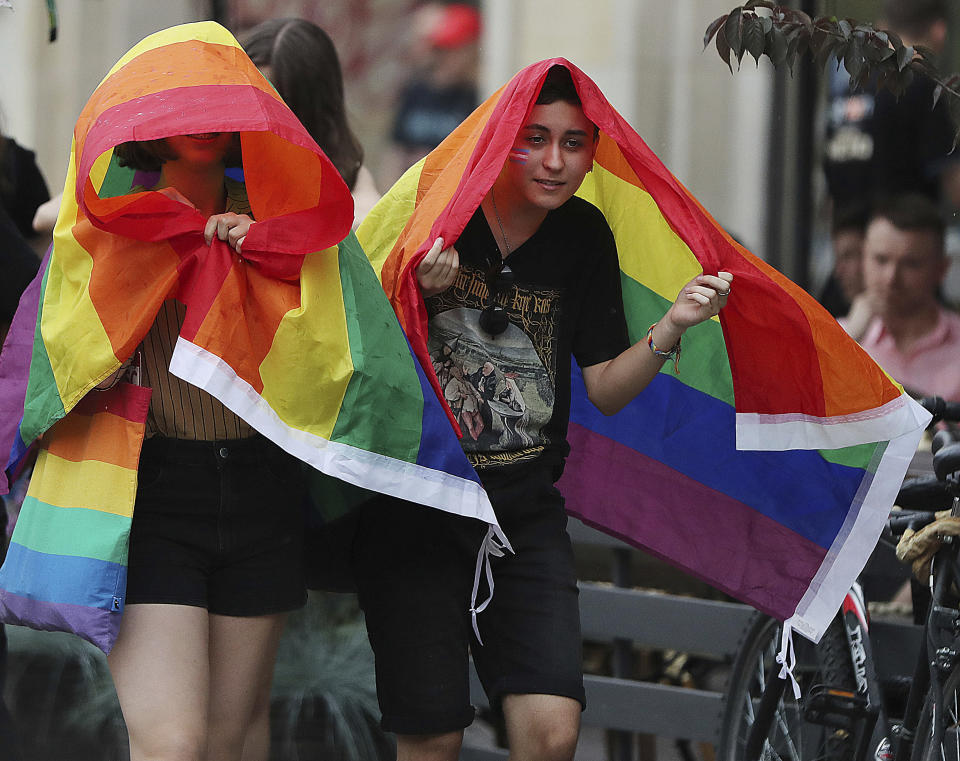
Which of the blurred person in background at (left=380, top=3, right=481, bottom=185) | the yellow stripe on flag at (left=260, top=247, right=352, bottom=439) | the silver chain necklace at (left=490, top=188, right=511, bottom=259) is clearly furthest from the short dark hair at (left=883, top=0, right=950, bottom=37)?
the yellow stripe on flag at (left=260, top=247, right=352, bottom=439)

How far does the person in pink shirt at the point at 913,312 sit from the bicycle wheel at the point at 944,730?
2.60m

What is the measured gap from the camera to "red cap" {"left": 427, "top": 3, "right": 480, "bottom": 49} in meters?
7.20

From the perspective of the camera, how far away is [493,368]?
10.1ft

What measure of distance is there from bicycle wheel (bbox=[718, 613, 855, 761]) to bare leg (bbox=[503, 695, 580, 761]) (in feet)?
3.57

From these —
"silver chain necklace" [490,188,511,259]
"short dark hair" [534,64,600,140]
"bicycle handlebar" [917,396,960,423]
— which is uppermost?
"short dark hair" [534,64,600,140]

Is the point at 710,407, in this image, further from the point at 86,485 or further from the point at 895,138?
the point at 895,138

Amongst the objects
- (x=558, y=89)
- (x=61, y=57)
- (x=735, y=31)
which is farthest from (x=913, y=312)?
(x=61, y=57)

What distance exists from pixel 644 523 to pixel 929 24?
9.76 feet

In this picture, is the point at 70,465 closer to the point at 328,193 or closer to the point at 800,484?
the point at 328,193

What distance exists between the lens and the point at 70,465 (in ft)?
9.75

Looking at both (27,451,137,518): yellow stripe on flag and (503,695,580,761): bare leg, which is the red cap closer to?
(27,451,137,518): yellow stripe on flag

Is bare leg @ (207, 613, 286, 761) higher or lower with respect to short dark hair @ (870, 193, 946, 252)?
lower

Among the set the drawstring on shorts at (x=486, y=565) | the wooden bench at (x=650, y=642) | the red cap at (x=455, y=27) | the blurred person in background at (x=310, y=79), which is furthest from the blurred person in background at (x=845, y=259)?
the drawstring on shorts at (x=486, y=565)

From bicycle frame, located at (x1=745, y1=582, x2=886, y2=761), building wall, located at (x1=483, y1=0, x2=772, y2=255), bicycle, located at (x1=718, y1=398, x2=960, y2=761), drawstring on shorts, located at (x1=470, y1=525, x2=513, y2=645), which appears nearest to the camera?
drawstring on shorts, located at (x1=470, y1=525, x2=513, y2=645)
